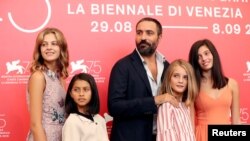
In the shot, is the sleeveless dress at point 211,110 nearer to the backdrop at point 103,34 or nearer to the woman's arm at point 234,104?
the woman's arm at point 234,104

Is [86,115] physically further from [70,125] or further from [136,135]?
[136,135]

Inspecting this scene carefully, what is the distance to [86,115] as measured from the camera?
2.32 metres

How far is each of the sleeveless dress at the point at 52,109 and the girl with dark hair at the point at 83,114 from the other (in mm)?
53

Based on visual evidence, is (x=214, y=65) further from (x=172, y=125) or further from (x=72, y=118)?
(x=72, y=118)

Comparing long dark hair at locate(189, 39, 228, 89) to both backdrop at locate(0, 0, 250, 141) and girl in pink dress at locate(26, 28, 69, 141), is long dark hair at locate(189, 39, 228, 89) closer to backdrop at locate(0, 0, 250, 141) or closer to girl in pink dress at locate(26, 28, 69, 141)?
backdrop at locate(0, 0, 250, 141)

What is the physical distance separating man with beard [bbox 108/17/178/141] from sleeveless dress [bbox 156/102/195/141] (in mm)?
41

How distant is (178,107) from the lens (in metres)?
2.37

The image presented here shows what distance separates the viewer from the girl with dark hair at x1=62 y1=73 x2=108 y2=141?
7.25 feet

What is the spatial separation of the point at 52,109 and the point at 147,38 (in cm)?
73

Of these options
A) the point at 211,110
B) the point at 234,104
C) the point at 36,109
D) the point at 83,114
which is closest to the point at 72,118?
the point at 83,114

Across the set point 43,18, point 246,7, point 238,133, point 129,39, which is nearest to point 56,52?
point 43,18

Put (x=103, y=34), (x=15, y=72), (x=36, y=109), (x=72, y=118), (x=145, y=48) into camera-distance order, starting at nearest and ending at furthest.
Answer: (x=36, y=109) < (x=72, y=118) < (x=145, y=48) < (x=15, y=72) < (x=103, y=34)

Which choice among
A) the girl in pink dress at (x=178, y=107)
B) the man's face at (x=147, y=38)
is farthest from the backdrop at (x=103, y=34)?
the girl in pink dress at (x=178, y=107)

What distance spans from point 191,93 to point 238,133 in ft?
2.56
